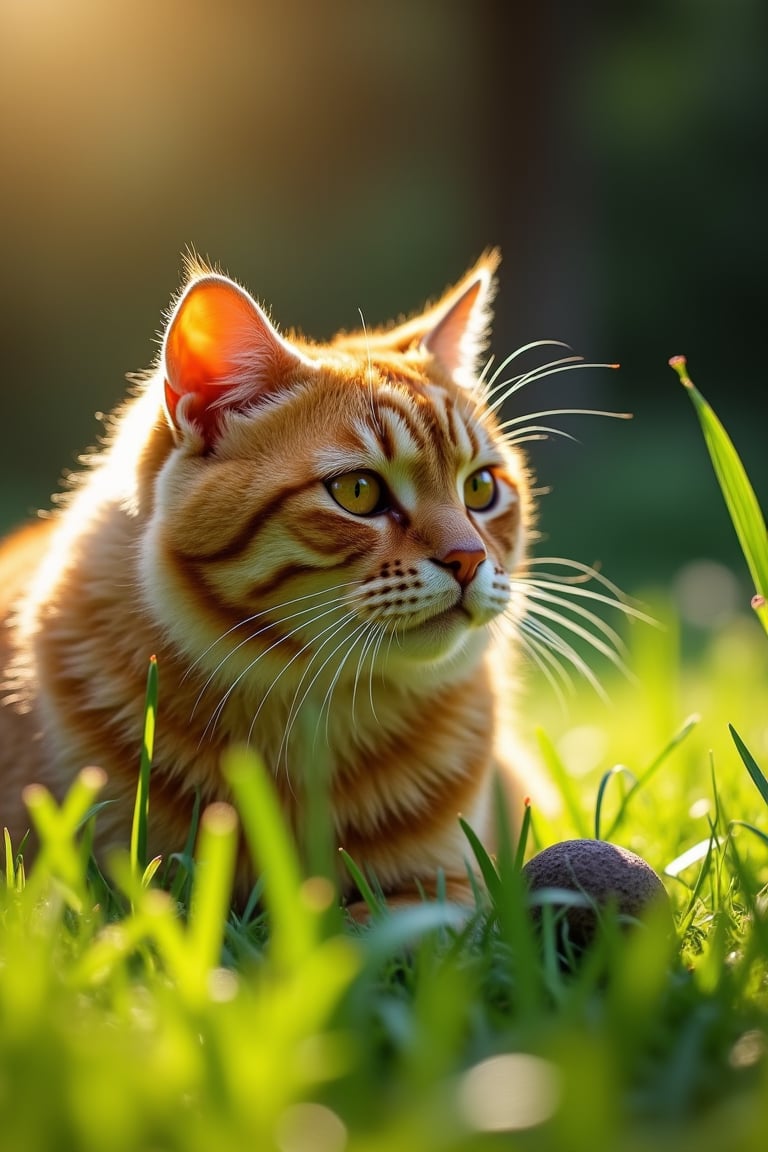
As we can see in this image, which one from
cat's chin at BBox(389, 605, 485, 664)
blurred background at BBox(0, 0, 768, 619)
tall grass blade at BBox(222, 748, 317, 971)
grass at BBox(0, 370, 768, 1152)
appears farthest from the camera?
blurred background at BBox(0, 0, 768, 619)

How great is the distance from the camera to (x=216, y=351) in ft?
6.08

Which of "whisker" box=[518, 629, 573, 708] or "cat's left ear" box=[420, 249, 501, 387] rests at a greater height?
"cat's left ear" box=[420, 249, 501, 387]

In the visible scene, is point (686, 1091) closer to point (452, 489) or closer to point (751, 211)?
point (452, 489)

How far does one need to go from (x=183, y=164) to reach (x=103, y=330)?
1978mm

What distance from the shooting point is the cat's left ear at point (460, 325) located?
2316 millimetres

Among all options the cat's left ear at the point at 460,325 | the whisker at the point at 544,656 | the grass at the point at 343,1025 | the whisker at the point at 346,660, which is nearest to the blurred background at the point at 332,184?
the whisker at the point at 544,656

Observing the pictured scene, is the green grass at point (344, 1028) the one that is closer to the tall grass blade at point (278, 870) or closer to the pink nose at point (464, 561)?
the tall grass blade at point (278, 870)

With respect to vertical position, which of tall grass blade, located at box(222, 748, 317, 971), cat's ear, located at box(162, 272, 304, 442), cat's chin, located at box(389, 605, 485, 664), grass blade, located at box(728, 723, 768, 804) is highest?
cat's ear, located at box(162, 272, 304, 442)

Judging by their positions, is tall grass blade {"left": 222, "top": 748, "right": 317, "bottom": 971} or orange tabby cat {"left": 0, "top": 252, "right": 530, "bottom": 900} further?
orange tabby cat {"left": 0, "top": 252, "right": 530, "bottom": 900}

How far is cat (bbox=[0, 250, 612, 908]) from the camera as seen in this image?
1.75 m

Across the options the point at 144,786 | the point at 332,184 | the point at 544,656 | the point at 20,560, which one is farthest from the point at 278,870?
the point at 332,184

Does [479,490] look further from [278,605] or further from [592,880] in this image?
[592,880]

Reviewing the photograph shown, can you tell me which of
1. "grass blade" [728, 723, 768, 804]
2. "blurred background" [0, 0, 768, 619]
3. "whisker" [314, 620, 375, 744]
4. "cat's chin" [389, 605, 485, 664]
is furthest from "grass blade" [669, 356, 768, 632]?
"blurred background" [0, 0, 768, 619]

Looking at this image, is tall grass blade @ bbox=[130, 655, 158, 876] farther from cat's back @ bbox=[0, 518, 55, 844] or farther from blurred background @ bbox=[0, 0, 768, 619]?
blurred background @ bbox=[0, 0, 768, 619]
